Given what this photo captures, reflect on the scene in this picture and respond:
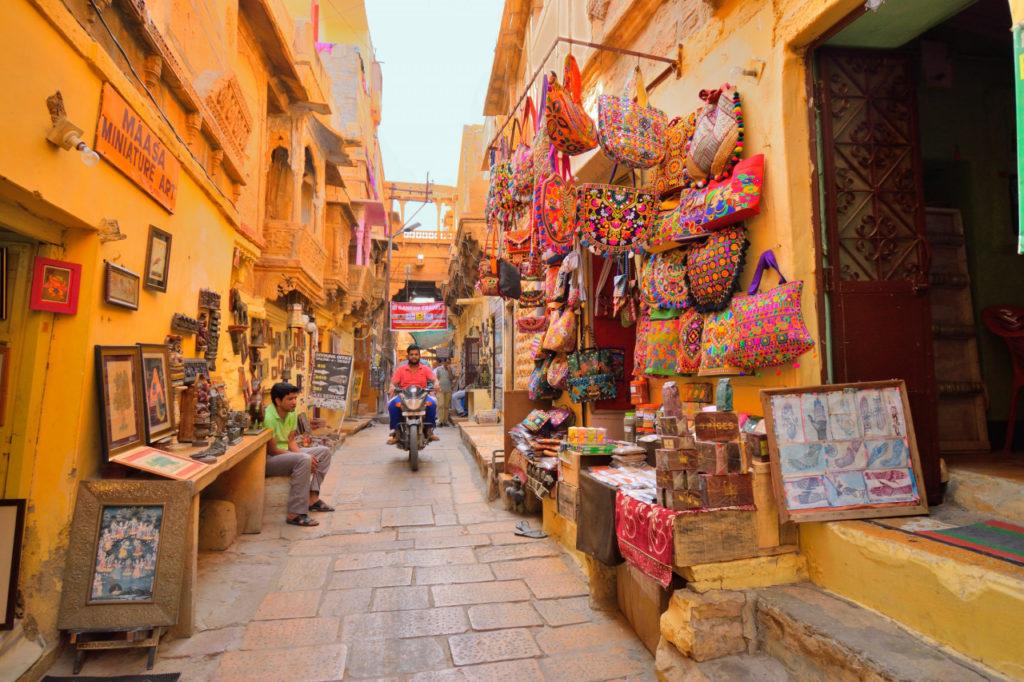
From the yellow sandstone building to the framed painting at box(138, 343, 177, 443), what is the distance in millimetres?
132

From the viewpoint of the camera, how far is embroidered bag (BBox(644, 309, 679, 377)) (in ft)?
12.5

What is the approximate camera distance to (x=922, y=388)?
2.86m

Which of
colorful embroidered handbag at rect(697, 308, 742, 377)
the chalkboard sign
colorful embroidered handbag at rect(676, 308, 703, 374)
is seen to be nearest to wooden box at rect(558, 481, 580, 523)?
colorful embroidered handbag at rect(676, 308, 703, 374)

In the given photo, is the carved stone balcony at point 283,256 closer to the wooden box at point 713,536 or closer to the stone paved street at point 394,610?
the stone paved street at point 394,610

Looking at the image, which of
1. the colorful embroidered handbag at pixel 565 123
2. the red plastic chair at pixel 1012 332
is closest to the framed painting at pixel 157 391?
the colorful embroidered handbag at pixel 565 123

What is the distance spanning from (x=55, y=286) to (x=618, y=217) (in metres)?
3.48

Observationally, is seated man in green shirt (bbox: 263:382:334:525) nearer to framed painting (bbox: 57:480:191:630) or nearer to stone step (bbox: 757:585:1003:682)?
framed painting (bbox: 57:480:191:630)

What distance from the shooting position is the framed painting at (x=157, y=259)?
12.4 feet

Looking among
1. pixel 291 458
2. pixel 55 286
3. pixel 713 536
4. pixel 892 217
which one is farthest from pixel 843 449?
pixel 291 458

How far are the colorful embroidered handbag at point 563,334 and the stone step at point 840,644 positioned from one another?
359 centimetres

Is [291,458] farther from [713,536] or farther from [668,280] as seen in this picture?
[713,536]

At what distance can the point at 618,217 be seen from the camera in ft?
12.6

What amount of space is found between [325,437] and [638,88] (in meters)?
8.27

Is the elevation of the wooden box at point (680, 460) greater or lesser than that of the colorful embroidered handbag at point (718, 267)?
lesser
